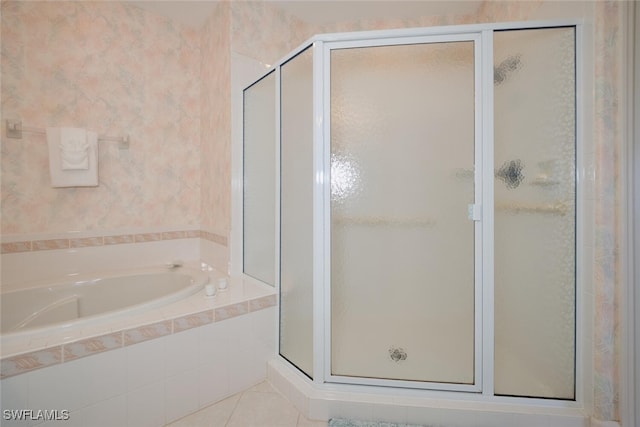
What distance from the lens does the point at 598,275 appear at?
1146mm

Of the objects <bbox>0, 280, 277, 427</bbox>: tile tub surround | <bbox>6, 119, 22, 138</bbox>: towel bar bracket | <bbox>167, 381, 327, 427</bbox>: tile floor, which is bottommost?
<bbox>167, 381, 327, 427</bbox>: tile floor

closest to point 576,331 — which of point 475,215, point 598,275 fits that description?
point 598,275

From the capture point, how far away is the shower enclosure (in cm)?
125

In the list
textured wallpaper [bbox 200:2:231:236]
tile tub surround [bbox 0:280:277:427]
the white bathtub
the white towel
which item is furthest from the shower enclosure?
the white towel

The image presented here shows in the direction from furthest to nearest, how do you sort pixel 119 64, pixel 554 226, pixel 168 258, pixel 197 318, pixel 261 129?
pixel 168 258, pixel 119 64, pixel 261 129, pixel 197 318, pixel 554 226

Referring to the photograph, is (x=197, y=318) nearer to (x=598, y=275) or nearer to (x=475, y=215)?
(x=475, y=215)

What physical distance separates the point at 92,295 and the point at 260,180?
4.19ft

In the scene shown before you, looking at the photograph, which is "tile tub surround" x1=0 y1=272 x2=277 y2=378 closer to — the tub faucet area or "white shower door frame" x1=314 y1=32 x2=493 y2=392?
"white shower door frame" x1=314 y1=32 x2=493 y2=392

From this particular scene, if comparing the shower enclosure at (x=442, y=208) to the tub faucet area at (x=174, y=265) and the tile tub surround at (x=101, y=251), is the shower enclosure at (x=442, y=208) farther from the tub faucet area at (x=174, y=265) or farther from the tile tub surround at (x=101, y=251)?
the tub faucet area at (x=174, y=265)

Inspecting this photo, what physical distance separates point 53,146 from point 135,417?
1.62 m

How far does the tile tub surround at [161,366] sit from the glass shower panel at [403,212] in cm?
48

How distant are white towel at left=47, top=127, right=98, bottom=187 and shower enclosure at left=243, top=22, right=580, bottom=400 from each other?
1422 millimetres

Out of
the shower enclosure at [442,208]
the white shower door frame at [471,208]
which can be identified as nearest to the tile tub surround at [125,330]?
the shower enclosure at [442,208]

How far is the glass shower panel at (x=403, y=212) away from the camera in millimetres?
1310
